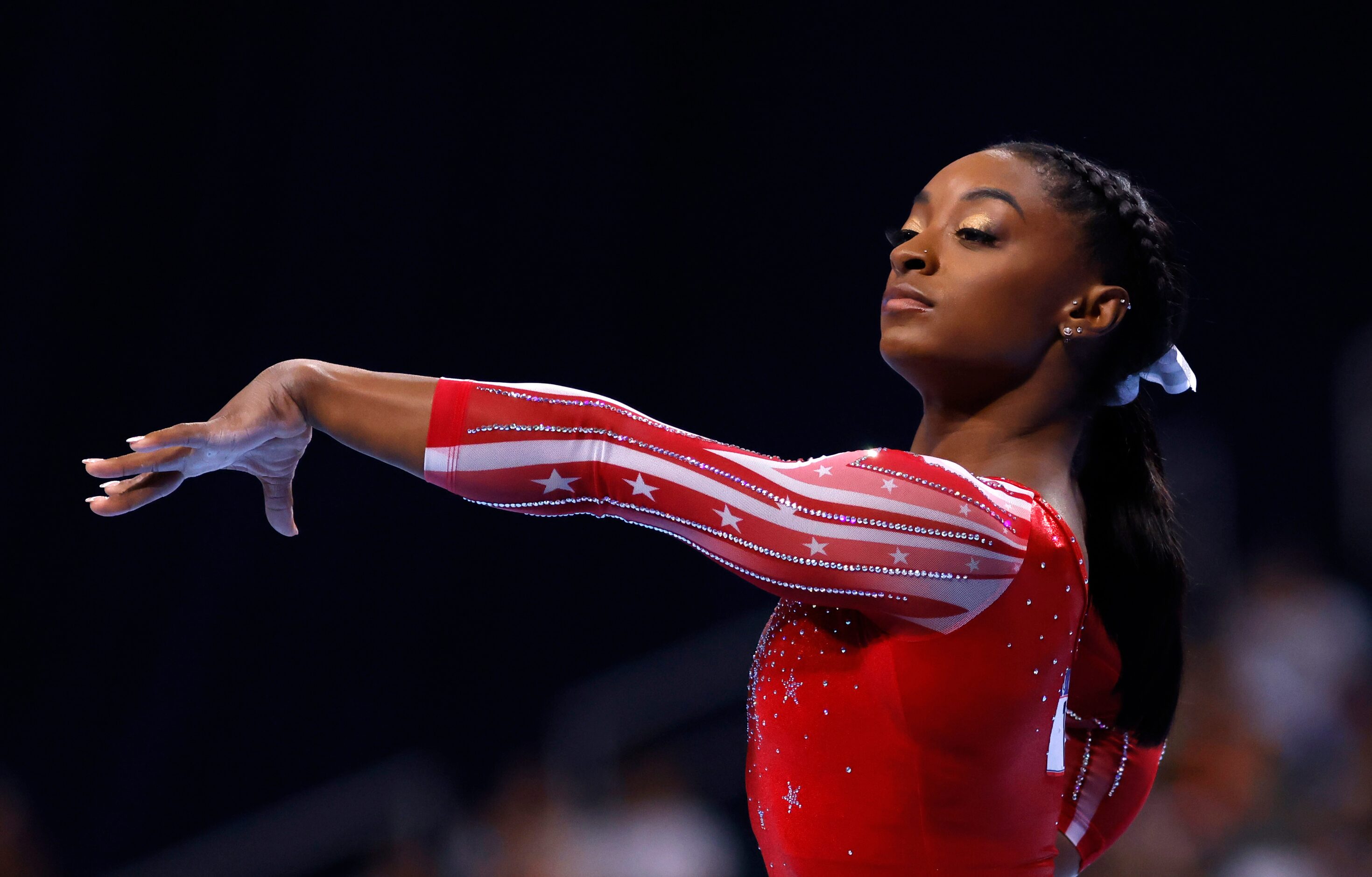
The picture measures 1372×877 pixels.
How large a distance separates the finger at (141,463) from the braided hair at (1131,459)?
3.18ft

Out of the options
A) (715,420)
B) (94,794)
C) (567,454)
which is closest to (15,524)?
(94,794)

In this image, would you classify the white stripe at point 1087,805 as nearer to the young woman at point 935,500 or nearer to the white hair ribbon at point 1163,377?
the young woman at point 935,500

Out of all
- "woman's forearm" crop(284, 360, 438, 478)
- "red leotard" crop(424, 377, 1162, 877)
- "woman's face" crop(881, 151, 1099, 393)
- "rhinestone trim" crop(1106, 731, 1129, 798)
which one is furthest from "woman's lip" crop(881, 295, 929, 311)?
"rhinestone trim" crop(1106, 731, 1129, 798)

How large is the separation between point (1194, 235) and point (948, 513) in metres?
4.03

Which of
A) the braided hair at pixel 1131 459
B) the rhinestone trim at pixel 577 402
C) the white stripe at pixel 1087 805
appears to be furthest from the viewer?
the white stripe at pixel 1087 805

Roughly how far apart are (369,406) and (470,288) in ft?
11.3

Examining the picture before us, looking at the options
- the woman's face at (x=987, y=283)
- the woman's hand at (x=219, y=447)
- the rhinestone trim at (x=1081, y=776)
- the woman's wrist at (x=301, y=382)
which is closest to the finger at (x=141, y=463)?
the woman's hand at (x=219, y=447)

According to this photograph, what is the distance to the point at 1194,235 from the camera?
4688 millimetres

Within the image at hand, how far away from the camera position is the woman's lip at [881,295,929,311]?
4.49 feet

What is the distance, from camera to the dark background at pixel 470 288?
4.07 metres

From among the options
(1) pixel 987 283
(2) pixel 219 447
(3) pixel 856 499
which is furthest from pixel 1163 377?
→ (2) pixel 219 447

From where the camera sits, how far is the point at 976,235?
1.37 meters

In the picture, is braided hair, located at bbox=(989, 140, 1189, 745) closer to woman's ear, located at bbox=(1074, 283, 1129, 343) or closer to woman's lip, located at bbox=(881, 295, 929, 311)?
woman's ear, located at bbox=(1074, 283, 1129, 343)

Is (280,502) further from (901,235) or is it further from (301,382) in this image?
(901,235)
